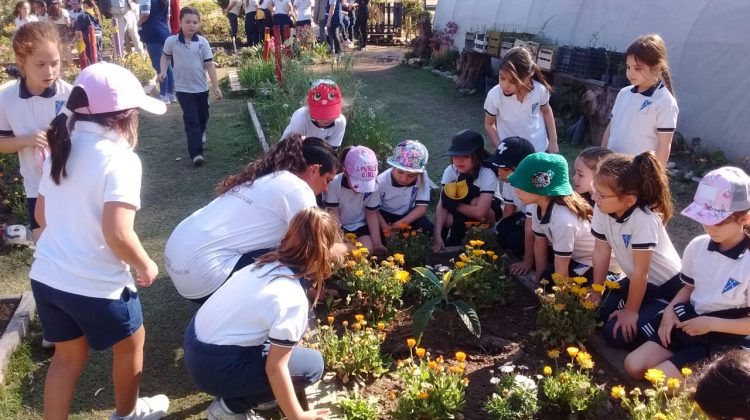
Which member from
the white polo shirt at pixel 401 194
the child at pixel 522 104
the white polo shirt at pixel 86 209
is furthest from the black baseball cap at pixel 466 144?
the white polo shirt at pixel 86 209

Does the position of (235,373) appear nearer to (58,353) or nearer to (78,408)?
(58,353)

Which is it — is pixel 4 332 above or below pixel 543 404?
below

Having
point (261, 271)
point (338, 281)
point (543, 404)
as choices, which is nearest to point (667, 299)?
point (543, 404)

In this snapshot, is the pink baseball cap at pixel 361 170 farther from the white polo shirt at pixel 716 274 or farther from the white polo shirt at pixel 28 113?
the white polo shirt at pixel 716 274

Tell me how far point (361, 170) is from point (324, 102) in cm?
77

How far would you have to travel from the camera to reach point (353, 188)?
4.61m

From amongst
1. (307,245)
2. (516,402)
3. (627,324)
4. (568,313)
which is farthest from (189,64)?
(516,402)

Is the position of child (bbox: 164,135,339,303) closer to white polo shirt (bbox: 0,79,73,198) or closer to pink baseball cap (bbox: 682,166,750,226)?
white polo shirt (bbox: 0,79,73,198)

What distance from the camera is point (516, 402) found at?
2830 millimetres

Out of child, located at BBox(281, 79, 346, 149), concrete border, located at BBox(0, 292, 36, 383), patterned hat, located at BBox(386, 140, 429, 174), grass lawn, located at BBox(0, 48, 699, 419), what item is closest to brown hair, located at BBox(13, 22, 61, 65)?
concrete border, located at BBox(0, 292, 36, 383)

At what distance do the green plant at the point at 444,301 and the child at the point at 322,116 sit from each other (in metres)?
1.65

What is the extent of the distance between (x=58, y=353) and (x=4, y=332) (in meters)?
1.19

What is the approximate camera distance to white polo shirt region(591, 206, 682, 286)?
3418 millimetres

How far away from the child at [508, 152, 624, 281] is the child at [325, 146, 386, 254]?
41.7 inches
